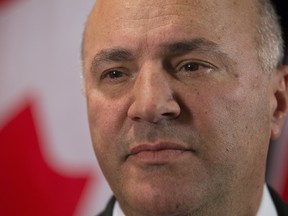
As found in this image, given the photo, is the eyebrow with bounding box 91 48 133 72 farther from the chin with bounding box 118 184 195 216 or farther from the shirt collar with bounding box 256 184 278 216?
the shirt collar with bounding box 256 184 278 216

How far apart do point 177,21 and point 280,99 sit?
1.33 ft

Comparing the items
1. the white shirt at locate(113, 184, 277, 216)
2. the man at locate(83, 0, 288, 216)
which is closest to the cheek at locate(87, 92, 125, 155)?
the man at locate(83, 0, 288, 216)

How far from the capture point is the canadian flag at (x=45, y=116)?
2.05m

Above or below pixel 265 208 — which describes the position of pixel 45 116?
above

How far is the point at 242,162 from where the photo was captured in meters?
1.26

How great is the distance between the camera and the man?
3.84 ft

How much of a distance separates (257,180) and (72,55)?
3.20 feet

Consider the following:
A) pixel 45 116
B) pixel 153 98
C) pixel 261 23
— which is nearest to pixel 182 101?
pixel 153 98

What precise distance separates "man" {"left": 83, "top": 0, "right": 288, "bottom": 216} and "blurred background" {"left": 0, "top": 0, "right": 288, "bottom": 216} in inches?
28.6

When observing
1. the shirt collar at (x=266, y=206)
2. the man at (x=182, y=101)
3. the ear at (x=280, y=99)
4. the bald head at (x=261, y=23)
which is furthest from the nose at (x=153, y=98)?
the shirt collar at (x=266, y=206)

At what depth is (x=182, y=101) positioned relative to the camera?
3.84 feet

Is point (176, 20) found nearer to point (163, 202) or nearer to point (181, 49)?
point (181, 49)

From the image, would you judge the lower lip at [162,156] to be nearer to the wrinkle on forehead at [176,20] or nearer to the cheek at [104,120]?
the cheek at [104,120]

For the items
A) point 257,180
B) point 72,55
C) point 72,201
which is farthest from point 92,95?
point 72,201
